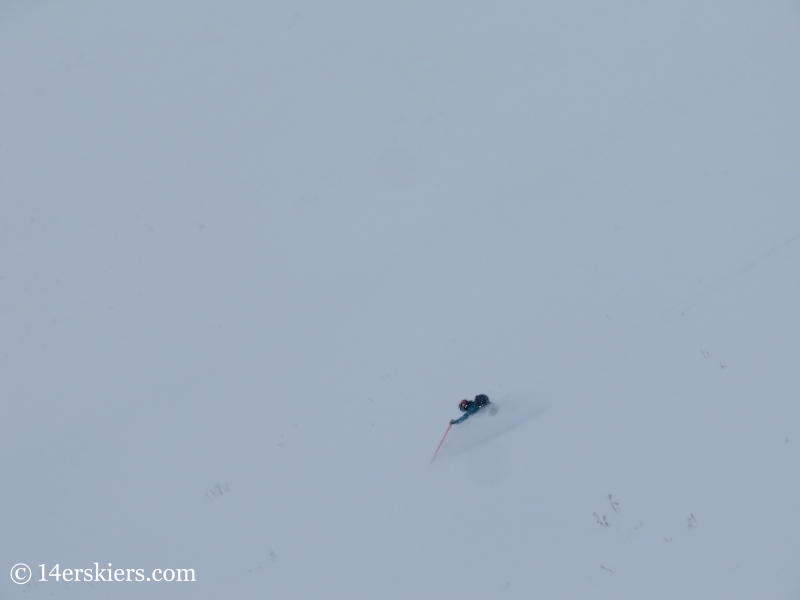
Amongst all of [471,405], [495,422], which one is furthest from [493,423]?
[471,405]

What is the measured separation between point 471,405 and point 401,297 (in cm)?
209

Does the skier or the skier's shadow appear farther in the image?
the skier's shadow

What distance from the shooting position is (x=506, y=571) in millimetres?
7730

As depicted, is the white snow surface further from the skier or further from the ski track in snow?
the skier

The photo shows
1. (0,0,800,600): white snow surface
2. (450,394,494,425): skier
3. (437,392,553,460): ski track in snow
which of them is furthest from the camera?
(437,392,553,460): ski track in snow

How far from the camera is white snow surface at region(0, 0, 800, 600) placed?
7.93 m

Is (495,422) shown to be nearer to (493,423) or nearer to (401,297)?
(493,423)

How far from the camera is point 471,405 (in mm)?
8219

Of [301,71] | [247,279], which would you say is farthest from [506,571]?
[301,71]

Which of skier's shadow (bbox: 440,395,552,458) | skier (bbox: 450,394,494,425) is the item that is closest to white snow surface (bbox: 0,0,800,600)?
skier's shadow (bbox: 440,395,552,458)

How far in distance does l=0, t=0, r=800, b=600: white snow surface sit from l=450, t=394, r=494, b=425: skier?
0.27 meters

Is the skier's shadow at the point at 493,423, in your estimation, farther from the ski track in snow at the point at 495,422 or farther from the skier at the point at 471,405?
the skier at the point at 471,405

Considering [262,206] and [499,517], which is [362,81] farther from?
[499,517]

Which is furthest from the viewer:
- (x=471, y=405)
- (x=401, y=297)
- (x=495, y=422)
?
(x=401, y=297)
